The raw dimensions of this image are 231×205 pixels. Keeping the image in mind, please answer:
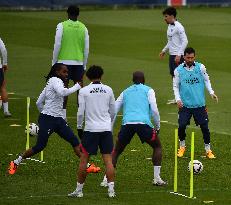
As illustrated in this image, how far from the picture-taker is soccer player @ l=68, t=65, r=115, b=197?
20.2 metres

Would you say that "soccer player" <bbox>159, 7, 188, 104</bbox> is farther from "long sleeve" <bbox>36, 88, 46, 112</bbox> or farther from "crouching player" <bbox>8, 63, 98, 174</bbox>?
"long sleeve" <bbox>36, 88, 46, 112</bbox>

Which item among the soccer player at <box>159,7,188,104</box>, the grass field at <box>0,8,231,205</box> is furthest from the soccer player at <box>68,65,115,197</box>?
the soccer player at <box>159,7,188,104</box>

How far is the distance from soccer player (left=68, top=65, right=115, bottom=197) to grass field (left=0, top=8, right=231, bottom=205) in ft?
1.45

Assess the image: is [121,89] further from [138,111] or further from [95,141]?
[95,141]

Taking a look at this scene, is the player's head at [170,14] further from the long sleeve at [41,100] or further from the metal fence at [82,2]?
the metal fence at [82,2]

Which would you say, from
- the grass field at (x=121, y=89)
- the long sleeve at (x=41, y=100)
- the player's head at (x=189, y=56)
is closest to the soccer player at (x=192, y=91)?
the player's head at (x=189, y=56)

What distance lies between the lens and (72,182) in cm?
2166

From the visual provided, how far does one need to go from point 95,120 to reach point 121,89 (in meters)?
14.4

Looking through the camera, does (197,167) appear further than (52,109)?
Yes

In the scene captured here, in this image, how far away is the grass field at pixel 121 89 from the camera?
68.3 feet

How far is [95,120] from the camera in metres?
20.2

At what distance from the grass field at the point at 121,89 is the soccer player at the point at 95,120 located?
44 cm

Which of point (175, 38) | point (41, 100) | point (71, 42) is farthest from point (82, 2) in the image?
point (41, 100)

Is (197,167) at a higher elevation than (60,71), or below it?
below
